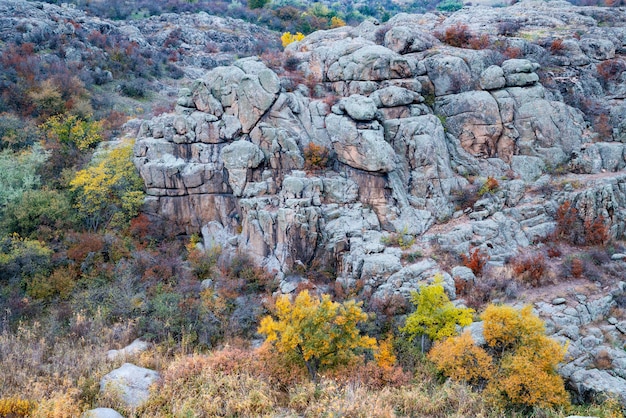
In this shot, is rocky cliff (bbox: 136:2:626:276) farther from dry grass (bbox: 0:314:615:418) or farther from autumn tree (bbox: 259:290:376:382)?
dry grass (bbox: 0:314:615:418)

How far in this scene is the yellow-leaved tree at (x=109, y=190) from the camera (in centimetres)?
2172

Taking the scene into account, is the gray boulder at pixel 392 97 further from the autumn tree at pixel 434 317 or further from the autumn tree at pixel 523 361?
the autumn tree at pixel 523 361

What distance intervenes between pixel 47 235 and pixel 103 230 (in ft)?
8.38

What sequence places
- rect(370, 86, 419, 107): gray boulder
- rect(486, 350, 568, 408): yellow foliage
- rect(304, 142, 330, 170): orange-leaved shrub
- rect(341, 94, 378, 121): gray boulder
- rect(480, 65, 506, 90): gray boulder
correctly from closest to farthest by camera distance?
rect(486, 350, 568, 408): yellow foliage < rect(341, 94, 378, 121): gray boulder < rect(304, 142, 330, 170): orange-leaved shrub < rect(370, 86, 419, 107): gray boulder < rect(480, 65, 506, 90): gray boulder

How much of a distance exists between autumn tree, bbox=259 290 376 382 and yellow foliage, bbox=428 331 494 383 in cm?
247

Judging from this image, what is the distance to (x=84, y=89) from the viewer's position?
98.8ft

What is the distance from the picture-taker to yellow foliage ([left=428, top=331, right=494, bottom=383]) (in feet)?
41.7

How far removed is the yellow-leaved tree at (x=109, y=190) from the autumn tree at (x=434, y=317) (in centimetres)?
1629

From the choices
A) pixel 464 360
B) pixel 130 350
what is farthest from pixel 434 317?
pixel 130 350

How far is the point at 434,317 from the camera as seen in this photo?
49.7ft

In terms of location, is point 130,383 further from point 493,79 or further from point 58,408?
point 493,79

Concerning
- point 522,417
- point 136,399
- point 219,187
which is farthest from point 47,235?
point 522,417

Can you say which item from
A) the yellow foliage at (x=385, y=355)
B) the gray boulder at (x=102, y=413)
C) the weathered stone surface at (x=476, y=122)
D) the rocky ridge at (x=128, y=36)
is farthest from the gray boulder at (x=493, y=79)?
the rocky ridge at (x=128, y=36)

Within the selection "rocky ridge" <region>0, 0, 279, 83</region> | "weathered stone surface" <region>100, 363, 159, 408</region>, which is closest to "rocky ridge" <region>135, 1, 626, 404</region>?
"weathered stone surface" <region>100, 363, 159, 408</region>
